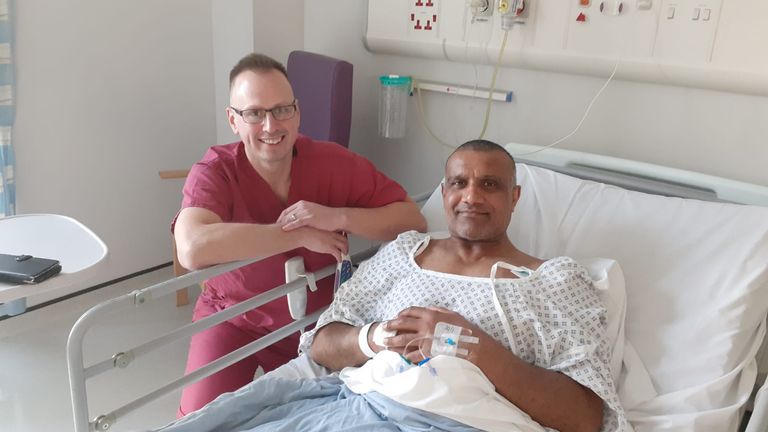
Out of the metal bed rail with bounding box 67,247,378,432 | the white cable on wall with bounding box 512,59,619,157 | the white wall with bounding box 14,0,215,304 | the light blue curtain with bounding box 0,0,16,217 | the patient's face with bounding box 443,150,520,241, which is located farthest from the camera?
the white wall with bounding box 14,0,215,304

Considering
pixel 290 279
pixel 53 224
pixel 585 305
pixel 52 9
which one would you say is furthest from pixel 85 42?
pixel 585 305

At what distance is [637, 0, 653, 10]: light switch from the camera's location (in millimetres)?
2133

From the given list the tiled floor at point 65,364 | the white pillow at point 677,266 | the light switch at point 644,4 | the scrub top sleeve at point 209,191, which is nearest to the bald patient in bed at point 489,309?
the white pillow at point 677,266

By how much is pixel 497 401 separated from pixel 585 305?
14.0 inches

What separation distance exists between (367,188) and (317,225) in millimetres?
294

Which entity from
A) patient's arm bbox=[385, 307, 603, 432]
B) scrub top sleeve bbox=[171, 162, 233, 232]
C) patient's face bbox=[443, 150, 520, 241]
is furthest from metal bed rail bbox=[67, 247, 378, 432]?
patient's arm bbox=[385, 307, 603, 432]

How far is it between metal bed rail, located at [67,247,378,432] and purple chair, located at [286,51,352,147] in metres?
0.99

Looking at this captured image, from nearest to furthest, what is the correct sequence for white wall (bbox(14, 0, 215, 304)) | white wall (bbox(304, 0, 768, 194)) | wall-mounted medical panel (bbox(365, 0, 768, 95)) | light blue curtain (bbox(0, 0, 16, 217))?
wall-mounted medical panel (bbox(365, 0, 768, 95)) < white wall (bbox(304, 0, 768, 194)) < light blue curtain (bbox(0, 0, 16, 217)) < white wall (bbox(14, 0, 215, 304))

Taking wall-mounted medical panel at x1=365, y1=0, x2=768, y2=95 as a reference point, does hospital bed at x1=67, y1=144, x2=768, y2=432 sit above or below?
below

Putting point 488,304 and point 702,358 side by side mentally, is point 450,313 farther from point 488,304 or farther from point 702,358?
point 702,358

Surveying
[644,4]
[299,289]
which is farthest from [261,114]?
[644,4]

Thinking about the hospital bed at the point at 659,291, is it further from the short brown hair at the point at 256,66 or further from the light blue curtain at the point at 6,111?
the light blue curtain at the point at 6,111

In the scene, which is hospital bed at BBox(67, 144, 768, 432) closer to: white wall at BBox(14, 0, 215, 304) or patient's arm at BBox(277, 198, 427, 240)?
patient's arm at BBox(277, 198, 427, 240)

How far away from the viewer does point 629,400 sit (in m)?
1.57
